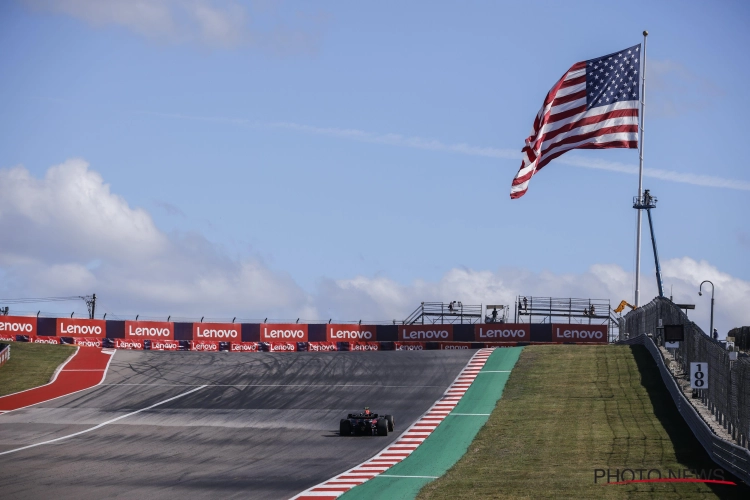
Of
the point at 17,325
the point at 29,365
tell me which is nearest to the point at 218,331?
the point at 17,325

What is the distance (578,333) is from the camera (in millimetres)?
63594

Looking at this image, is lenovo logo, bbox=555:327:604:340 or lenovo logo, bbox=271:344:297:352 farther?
lenovo logo, bbox=555:327:604:340

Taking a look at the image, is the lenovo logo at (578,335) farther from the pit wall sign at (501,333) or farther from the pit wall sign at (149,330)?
the pit wall sign at (149,330)

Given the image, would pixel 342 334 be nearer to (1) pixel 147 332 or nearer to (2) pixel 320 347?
(2) pixel 320 347

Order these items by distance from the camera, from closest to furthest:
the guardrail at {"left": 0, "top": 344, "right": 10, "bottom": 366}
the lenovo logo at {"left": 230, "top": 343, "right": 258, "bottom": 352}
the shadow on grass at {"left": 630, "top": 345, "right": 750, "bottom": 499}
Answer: the shadow on grass at {"left": 630, "top": 345, "right": 750, "bottom": 499} → the guardrail at {"left": 0, "top": 344, "right": 10, "bottom": 366} → the lenovo logo at {"left": 230, "top": 343, "right": 258, "bottom": 352}

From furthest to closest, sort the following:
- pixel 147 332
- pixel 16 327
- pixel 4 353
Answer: pixel 147 332 → pixel 16 327 → pixel 4 353

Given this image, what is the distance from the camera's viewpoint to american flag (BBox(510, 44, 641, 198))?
120 ft

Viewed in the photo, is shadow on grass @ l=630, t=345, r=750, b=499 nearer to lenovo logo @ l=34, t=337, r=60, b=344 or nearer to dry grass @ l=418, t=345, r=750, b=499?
dry grass @ l=418, t=345, r=750, b=499

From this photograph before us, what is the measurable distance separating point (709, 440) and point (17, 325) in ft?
146

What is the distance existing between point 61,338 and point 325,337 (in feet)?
56.0

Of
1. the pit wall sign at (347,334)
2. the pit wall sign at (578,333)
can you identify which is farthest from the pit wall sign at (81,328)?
the pit wall sign at (578,333)

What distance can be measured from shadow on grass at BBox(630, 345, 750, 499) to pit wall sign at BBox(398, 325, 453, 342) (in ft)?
62.6

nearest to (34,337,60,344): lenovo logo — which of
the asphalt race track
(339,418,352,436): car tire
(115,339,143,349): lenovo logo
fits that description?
(115,339,143,349): lenovo logo

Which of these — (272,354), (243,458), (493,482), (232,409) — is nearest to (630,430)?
(493,482)
